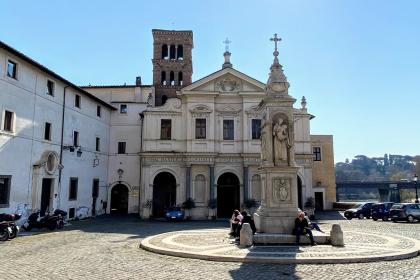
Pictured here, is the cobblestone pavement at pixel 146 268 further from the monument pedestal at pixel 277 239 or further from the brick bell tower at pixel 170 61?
the brick bell tower at pixel 170 61

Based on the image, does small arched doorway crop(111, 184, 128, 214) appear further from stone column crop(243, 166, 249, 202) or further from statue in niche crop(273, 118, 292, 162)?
statue in niche crop(273, 118, 292, 162)

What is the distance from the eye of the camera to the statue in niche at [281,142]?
47.1ft

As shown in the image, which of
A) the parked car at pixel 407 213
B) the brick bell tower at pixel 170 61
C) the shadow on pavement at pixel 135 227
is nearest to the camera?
the shadow on pavement at pixel 135 227

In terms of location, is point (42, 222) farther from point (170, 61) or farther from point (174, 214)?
point (170, 61)

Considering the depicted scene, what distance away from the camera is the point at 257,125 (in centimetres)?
3250

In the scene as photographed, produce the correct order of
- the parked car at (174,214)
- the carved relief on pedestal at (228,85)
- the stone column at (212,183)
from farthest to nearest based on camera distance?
the carved relief on pedestal at (228,85)
the stone column at (212,183)
the parked car at (174,214)

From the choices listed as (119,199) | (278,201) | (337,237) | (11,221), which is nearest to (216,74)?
(119,199)

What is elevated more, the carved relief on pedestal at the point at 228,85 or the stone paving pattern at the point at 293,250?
the carved relief on pedestal at the point at 228,85

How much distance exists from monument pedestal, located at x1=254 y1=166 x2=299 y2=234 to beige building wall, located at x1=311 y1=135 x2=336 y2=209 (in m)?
28.7

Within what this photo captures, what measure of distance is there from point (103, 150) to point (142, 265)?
2469cm

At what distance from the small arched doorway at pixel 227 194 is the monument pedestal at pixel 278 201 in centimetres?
1808

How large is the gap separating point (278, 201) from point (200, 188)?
18.3 m

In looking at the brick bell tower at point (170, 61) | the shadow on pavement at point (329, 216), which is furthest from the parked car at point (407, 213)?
the brick bell tower at point (170, 61)

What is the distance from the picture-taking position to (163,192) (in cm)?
3284
